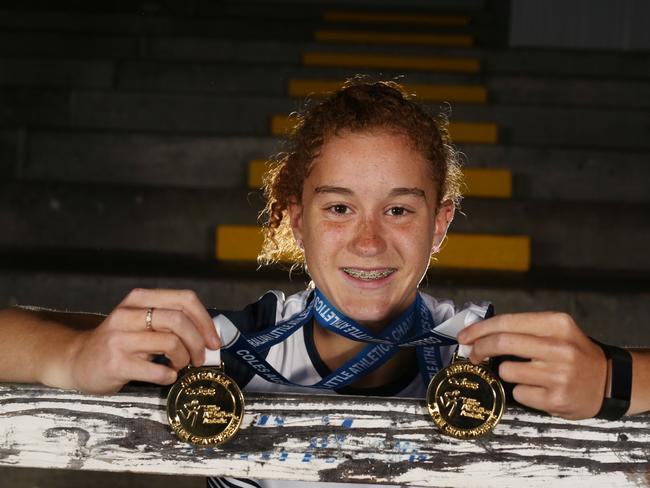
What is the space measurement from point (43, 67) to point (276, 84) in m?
1.37

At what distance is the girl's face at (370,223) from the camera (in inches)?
55.9

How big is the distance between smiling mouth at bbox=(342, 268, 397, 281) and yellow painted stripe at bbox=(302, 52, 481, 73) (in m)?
4.17

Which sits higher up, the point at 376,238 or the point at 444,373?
the point at 376,238

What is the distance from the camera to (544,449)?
1022 mm

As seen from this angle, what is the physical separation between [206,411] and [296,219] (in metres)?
0.73

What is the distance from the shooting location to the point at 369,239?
55.2 inches

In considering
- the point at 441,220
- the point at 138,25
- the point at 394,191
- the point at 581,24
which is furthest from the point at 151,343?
the point at 581,24

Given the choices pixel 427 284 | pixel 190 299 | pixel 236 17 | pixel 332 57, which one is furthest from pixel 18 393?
pixel 236 17

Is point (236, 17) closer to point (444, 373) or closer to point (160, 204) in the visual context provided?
point (160, 204)

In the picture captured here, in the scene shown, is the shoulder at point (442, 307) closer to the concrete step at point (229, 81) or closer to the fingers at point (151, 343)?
the fingers at point (151, 343)

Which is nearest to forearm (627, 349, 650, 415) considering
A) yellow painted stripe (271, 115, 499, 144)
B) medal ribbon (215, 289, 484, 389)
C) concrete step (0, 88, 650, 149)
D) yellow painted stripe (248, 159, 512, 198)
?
medal ribbon (215, 289, 484, 389)

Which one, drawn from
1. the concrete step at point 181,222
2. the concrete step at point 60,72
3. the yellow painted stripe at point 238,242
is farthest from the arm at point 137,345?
the concrete step at point 60,72

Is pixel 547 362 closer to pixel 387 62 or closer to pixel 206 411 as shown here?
pixel 206 411

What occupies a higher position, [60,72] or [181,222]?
[60,72]
